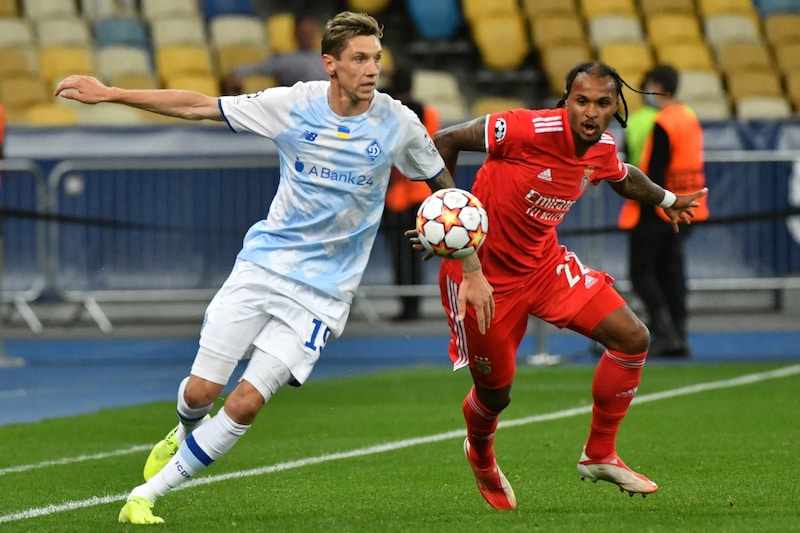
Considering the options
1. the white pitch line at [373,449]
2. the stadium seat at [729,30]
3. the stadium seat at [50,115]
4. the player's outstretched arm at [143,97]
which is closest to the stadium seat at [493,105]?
the stadium seat at [729,30]

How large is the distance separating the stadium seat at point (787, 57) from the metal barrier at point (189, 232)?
15.9 feet

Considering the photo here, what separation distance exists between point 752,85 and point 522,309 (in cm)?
1401

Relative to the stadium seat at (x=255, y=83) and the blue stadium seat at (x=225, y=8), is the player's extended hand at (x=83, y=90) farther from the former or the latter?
the blue stadium seat at (x=225, y=8)

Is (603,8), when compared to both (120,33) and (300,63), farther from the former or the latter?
(120,33)

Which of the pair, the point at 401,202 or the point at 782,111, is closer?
the point at 401,202

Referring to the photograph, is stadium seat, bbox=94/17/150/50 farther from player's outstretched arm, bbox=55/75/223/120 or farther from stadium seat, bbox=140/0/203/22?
player's outstretched arm, bbox=55/75/223/120

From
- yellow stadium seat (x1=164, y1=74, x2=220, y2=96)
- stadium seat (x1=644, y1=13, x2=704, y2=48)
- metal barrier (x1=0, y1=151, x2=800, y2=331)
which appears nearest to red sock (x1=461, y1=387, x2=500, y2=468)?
metal barrier (x1=0, y1=151, x2=800, y2=331)

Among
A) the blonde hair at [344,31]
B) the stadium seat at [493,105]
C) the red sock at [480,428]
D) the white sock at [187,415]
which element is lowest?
the red sock at [480,428]

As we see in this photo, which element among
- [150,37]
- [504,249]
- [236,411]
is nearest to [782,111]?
[150,37]

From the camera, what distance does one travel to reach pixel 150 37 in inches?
890

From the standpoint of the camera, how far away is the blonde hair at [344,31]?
694cm

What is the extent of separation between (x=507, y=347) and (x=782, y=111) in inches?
537

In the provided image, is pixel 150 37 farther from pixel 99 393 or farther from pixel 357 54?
pixel 357 54

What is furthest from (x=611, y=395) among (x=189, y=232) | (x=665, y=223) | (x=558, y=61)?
(x=558, y=61)
